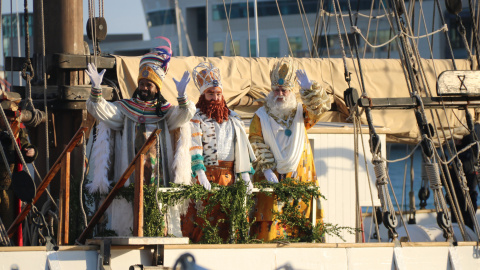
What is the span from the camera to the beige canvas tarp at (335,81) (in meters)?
11.3

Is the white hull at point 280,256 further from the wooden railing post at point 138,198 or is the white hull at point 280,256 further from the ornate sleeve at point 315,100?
the ornate sleeve at point 315,100

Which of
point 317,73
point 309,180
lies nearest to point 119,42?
point 317,73

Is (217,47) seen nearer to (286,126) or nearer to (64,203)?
(286,126)

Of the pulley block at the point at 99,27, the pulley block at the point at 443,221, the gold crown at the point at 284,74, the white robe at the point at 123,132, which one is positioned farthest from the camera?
the pulley block at the point at 99,27

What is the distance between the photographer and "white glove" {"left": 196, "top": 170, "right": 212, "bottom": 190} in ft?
24.2

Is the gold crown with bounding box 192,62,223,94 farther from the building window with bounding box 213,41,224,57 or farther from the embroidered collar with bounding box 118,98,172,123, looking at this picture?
the building window with bounding box 213,41,224,57

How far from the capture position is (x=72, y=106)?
9.23m

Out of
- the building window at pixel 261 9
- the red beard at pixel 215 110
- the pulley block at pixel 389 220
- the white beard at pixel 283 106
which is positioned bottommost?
the pulley block at pixel 389 220

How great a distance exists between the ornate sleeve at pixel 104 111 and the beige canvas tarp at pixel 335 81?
3.08 m

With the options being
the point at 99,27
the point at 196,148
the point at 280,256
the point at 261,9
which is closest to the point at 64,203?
the point at 196,148

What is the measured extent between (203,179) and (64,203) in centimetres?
112

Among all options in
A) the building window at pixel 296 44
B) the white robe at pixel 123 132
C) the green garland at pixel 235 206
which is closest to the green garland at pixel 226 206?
the green garland at pixel 235 206

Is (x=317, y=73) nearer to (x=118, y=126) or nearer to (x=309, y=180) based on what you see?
(x=309, y=180)

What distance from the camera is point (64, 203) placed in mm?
6875
